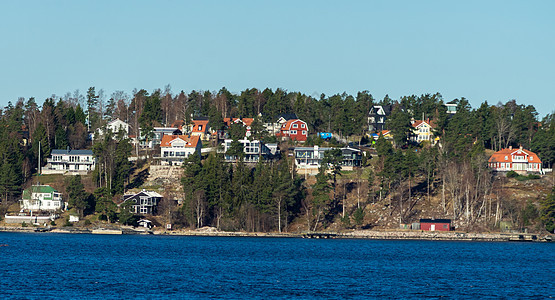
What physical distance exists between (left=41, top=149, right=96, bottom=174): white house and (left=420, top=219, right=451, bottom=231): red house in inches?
2165

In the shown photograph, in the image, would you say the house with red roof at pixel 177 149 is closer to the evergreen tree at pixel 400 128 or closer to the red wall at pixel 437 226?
the evergreen tree at pixel 400 128

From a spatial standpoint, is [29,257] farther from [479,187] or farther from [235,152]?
[479,187]

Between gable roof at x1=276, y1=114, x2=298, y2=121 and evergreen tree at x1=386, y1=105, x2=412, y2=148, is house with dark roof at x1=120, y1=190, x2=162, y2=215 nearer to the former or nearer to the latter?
evergreen tree at x1=386, y1=105, x2=412, y2=148

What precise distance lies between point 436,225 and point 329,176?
16.0 meters

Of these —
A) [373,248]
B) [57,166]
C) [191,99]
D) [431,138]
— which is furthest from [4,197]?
[431,138]

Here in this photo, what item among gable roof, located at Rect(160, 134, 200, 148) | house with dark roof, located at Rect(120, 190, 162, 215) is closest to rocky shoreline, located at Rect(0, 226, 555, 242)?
house with dark roof, located at Rect(120, 190, 162, 215)

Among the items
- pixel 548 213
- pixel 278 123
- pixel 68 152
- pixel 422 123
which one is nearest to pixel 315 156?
pixel 278 123

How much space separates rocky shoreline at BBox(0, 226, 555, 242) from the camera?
98.7 m

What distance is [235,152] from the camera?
400 feet

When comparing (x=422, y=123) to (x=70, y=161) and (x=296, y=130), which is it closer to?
(x=296, y=130)

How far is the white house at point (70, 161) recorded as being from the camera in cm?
12512

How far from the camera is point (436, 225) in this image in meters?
102

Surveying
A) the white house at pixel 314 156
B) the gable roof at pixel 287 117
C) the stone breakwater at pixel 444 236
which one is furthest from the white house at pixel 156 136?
the stone breakwater at pixel 444 236

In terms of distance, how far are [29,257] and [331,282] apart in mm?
29974
